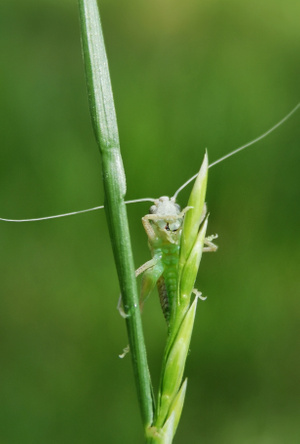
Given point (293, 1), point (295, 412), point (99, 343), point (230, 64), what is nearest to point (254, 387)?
point (295, 412)

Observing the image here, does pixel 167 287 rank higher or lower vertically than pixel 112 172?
lower

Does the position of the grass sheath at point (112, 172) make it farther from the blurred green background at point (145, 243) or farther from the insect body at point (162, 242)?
the blurred green background at point (145, 243)

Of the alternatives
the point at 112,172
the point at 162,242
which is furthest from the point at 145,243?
the point at 112,172

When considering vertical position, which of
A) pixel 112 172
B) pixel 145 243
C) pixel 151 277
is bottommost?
pixel 145 243

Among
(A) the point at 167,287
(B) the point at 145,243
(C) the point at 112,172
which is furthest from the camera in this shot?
(B) the point at 145,243

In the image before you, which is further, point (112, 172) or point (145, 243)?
point (145, 243)

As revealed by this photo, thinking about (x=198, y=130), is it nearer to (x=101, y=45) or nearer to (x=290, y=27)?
(x=290, y=27)

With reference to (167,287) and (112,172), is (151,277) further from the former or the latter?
(112,172)

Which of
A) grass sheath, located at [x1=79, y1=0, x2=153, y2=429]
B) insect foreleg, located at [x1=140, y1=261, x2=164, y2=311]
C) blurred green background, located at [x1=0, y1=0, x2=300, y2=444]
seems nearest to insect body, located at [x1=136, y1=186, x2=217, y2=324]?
insect foreleg, located at [x1=140, y1=261, x2=164, y2=311]

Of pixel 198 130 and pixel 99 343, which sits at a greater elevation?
pixel 198 130
